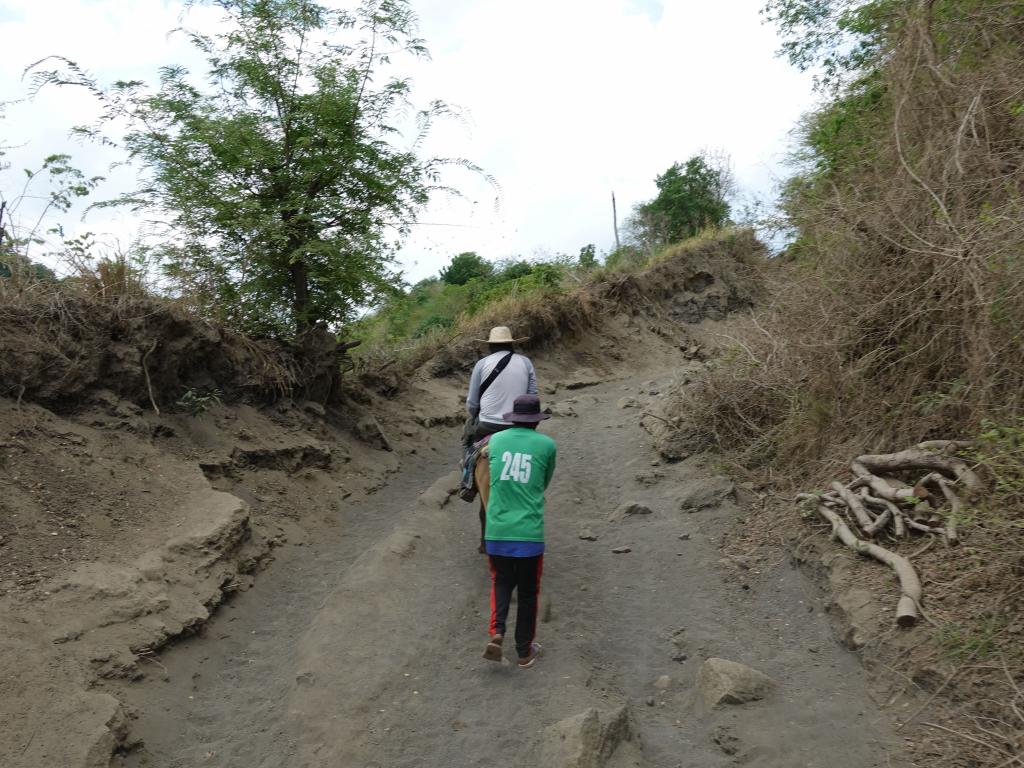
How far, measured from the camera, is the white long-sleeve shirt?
6438 millimetres

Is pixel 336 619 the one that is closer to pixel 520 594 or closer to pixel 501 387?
pixel 520 594

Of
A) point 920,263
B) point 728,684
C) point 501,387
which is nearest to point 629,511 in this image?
point 501,387

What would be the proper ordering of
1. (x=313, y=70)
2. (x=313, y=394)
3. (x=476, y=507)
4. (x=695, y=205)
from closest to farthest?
1. (x=476, y=507)
2. (x=313, y=70)
3. (x=313, y=394)
4. (x=695, y=205)

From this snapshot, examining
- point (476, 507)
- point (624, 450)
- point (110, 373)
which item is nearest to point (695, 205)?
point (624, 450)

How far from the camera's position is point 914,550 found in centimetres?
509

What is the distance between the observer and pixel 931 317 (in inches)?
241

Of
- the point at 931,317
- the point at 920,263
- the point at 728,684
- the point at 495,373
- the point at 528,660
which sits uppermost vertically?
Answer: the point at 920,263

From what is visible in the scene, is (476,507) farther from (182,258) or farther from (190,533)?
(182,258)

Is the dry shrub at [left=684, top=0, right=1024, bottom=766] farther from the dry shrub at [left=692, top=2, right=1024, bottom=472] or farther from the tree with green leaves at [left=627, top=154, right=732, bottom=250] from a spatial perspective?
the tree with green leaves at [left=627, top=154, right=732, bottom=250]

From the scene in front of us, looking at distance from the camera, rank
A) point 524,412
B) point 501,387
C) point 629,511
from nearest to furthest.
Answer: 1. point 524,412
2. point 501,387
3. point 629,511

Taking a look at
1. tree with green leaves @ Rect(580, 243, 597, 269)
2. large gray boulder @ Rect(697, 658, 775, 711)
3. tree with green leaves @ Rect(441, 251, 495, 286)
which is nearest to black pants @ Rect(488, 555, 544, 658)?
large gray boulder @ Rect(697, 658, 775, 711)

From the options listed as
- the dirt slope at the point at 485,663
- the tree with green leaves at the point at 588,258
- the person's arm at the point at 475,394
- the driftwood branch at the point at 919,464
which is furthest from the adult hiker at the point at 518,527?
the tree with green leaves at the point at 588,258

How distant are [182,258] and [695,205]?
77.1ft

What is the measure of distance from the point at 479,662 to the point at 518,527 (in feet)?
3.49
